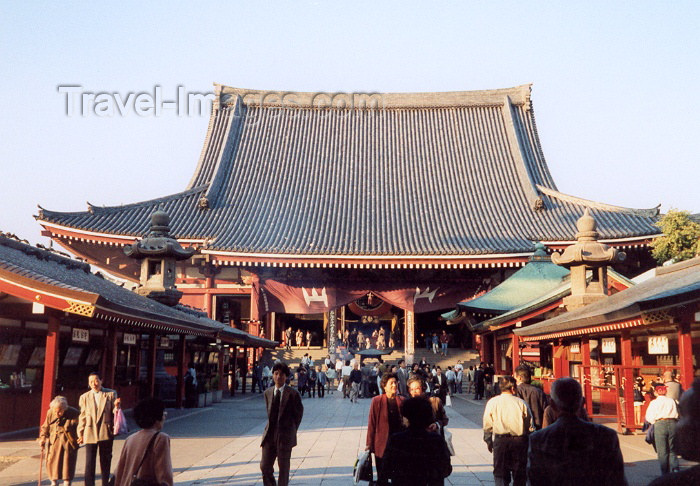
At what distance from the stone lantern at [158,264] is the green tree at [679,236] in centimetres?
1739

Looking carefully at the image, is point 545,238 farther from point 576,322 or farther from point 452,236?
point 576,322

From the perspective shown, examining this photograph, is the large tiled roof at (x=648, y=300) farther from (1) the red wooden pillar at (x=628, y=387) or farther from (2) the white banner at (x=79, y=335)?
(2) the white banner at (x=79, y=335)

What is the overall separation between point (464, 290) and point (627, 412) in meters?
20.2

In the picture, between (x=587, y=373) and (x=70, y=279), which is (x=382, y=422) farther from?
(x=587, y=373)

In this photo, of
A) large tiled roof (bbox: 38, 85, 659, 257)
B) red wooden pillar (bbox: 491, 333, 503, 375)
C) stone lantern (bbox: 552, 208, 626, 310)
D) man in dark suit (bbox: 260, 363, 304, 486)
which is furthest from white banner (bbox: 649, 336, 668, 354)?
large tiled roof (bbox: 38, 85, 659, 257)

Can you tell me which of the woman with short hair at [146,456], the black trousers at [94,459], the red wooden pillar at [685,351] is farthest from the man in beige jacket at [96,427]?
the red wooden pillar at [685,351]

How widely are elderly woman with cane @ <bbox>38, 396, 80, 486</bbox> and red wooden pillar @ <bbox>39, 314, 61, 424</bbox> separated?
14.4 feet

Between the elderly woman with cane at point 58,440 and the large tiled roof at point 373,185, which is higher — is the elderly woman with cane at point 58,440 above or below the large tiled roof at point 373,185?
below

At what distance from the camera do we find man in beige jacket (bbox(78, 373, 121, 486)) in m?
8.56

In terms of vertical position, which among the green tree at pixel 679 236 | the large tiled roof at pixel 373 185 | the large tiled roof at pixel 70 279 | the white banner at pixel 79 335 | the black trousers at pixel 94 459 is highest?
the large tiled roof at pixel 373 185

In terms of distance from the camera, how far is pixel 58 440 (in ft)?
27.8

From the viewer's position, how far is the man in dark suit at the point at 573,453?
400 centimetres

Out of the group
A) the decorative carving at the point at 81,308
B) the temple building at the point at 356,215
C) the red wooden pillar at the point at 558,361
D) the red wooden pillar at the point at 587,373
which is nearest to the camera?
the decorative carving at the point at 81,308

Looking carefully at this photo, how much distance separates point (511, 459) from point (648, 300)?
4.98 m
